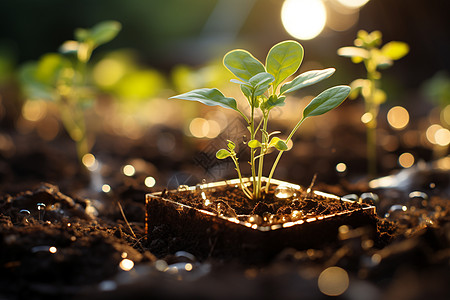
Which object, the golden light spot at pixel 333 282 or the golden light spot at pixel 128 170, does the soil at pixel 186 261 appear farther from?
the golden light spot at pixel 128 170

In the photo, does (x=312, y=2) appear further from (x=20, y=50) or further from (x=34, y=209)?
(x=20, y=50)

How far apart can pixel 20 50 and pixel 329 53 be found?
338 inches

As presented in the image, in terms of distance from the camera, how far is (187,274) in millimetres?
1192

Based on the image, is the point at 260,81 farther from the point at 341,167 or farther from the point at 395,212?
the point at 341,167

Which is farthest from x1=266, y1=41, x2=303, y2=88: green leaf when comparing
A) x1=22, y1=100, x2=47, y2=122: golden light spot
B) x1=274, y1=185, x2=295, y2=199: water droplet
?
x1=22, y1=100, x2=47, y2=122: golden light spot

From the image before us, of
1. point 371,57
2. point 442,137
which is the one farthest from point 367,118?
point 442,137

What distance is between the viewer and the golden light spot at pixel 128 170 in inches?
126

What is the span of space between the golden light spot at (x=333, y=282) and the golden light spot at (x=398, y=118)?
4865 millimetres

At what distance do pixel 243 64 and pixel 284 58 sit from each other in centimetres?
12

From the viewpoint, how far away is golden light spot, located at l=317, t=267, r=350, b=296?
0.90 meters

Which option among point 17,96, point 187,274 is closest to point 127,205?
point 187,274

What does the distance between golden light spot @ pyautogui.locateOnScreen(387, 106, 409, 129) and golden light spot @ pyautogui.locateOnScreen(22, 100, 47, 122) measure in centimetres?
417

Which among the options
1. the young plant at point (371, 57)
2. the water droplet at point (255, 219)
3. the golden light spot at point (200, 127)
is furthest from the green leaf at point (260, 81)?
the golden light spot at point (200, 127)

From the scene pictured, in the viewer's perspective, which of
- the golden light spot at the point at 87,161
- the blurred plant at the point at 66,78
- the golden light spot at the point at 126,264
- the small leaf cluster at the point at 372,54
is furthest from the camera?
the golden light spot at the point at 87,161
